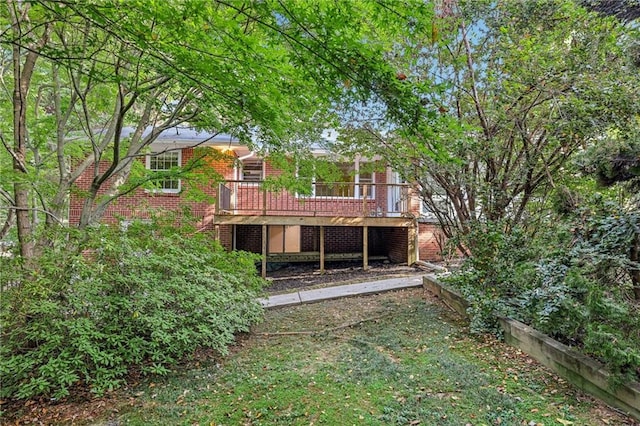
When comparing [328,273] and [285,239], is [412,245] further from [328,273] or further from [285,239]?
[285,239]

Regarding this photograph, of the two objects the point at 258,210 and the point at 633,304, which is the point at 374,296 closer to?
the point at 633,304

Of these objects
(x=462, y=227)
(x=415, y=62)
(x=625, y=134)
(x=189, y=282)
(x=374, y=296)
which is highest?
(x=415, y=62)

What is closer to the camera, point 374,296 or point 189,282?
point 189,282

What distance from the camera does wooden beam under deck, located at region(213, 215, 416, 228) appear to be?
35.1 feet

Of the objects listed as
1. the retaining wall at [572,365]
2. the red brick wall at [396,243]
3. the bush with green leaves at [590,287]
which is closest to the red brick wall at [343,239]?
the red brick wall at [396,243]

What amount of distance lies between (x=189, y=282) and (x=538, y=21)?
6.23 meters

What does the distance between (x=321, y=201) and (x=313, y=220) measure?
1552 mm

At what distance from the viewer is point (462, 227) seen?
666 centimetres

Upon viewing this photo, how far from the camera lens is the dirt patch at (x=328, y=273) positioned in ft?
31.2

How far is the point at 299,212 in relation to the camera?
11.5 metres

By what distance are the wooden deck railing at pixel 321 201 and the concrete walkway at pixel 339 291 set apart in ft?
10.0

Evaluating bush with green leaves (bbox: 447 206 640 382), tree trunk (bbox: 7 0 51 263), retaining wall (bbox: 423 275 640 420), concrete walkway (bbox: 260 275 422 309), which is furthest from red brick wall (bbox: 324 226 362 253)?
tree trunk (bbox: 7 0 51 263)

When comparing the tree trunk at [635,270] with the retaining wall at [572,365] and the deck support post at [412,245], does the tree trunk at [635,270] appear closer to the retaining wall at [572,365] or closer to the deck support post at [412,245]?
the retaining wall at [572,365]

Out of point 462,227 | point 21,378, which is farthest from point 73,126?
point 462,227
